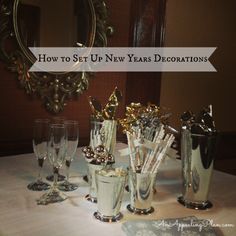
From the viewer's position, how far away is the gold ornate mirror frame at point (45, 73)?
5.19 ft

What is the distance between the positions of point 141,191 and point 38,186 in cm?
33

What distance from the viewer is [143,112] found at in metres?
1.02

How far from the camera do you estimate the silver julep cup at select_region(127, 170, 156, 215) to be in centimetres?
85

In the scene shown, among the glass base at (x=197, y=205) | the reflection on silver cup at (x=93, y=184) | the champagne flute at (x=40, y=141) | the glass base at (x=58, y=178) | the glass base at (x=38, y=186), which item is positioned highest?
the champagne flute at (x=40, y=141)

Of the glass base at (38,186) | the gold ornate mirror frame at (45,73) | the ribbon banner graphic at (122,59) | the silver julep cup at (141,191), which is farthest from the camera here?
the ribbon banner graphic at (122,59)

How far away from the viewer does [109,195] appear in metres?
0.80

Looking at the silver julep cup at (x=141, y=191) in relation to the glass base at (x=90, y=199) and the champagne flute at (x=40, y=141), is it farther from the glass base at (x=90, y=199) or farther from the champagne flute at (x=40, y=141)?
the champagne flute at (x=40, y=141)

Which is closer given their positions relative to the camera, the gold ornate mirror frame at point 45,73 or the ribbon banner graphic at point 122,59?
the gold ornate mirror frame at point 45,73

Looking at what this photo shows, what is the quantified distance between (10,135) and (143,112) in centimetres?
93

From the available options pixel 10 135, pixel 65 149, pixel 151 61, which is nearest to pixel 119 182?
pixel 65 149

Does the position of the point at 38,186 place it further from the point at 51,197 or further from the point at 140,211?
the point at 140,211

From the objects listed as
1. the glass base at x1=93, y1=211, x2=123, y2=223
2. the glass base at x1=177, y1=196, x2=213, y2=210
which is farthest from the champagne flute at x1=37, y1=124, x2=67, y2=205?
the glass base at x1=177, y1=196, x2=213, y2=210

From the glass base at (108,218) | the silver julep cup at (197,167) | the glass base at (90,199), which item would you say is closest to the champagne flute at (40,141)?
the glass base at (90,199)

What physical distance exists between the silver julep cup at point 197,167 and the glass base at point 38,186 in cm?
39
